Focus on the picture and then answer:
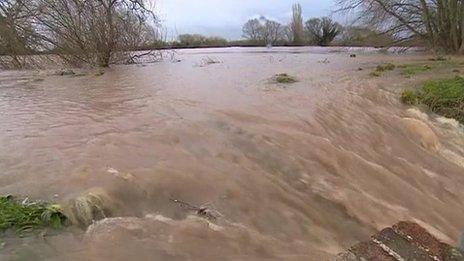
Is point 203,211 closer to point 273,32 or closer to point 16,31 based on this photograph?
point 16,31

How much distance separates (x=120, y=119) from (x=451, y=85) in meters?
7.15

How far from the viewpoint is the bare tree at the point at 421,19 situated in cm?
2544

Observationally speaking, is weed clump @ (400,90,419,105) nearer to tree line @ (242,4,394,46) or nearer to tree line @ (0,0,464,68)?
tree line @ (0,0,464,68)

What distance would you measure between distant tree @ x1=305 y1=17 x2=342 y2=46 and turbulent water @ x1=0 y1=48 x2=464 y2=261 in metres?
49.8

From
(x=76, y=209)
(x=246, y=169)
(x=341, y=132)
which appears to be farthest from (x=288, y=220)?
(x=341, y=132)

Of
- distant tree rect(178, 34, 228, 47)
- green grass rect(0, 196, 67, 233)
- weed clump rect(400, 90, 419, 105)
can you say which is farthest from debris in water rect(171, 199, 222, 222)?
distant tree rect(178, 34, 228, 47)

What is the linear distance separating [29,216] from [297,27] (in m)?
61.2

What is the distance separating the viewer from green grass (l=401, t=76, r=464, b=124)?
28.1ft

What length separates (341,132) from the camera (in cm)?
704

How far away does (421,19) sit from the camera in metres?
27.2

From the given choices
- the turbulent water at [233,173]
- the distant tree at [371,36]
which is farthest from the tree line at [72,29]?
the distant tree at [371,36]

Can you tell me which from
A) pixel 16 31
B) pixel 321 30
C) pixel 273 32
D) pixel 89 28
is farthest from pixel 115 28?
pixel 273 32

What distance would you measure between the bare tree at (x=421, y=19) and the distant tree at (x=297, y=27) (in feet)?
105

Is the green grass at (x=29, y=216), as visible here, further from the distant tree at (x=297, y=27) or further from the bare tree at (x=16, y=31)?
the distant tree at (x=297, y=27)
